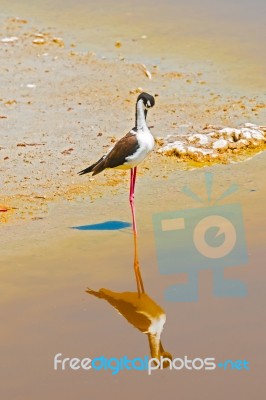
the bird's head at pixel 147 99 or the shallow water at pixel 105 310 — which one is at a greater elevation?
the bird's head at pixel 147 99

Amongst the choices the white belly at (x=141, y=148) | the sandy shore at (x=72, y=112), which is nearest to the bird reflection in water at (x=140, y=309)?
the white belly at (x=141, y=148)

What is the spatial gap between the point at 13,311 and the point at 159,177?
9.05 ft

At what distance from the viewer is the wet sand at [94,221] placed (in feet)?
19.6

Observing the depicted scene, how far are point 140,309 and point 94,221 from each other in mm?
1524

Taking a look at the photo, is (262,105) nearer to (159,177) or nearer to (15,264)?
(159,177)

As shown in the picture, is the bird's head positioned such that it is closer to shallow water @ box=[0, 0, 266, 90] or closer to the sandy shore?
the sandy shore

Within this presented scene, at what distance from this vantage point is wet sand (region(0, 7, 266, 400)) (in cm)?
597

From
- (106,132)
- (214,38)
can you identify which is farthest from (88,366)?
(214,38)

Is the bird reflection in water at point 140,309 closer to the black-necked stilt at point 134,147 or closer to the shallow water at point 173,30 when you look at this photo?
the black-necked stilt at point 134,147

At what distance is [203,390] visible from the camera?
5668 mm
